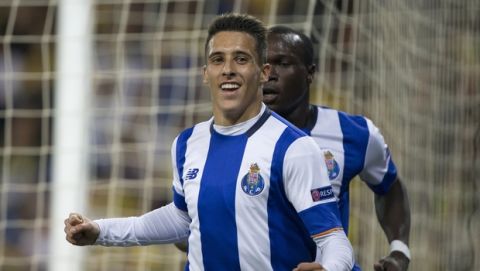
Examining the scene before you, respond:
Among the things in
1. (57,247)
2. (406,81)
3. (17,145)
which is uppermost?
(406,81)

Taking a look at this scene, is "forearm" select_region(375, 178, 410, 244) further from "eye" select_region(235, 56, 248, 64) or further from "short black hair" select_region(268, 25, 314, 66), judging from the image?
"eye" select_region(235, 56, 248, 64)

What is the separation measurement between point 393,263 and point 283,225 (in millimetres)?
975

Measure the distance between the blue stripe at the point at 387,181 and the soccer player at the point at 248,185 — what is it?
46.5 inches

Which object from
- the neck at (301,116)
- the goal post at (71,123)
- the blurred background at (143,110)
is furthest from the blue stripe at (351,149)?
the goal post at (71,123)

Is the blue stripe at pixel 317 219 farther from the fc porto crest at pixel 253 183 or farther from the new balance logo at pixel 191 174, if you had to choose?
the new balance logo at pixel 191 174

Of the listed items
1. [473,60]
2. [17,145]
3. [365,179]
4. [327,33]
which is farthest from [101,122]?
[365,179]

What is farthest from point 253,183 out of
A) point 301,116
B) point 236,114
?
point 301,116

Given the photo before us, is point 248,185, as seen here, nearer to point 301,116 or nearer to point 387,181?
point 301,116

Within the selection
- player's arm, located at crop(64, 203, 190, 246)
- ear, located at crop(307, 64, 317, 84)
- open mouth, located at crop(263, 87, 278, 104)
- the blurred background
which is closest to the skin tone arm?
ear, located at crop(307, 64, 317, 84)

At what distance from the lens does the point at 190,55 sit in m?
7.68

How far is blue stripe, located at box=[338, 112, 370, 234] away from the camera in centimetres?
451

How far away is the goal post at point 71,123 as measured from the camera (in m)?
6.92

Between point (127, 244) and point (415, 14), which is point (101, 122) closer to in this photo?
point (415, 14)

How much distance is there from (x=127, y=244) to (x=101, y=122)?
3.90 meters
